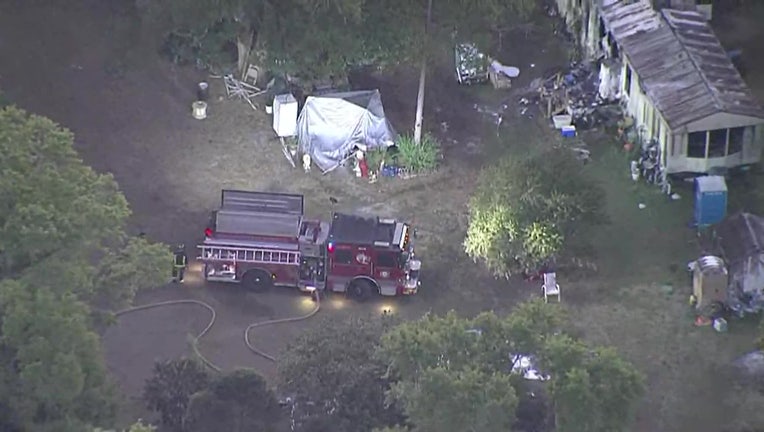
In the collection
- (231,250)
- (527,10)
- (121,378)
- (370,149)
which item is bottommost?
(121,378)

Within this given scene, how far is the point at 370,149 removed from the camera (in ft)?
153

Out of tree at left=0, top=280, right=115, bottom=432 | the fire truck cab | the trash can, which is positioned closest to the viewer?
tree at left=0, top=280, right=115, bottom=432

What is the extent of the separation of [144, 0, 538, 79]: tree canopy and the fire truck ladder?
7222 millimetres

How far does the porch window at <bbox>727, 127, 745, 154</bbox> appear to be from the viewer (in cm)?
4494

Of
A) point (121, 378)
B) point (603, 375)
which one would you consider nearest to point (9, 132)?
point (121, 378)

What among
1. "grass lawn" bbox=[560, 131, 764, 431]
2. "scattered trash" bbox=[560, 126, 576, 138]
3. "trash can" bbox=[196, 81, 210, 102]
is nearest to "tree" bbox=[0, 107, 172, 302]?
"grass lawn" bbox=[560, 131, 764, 431]

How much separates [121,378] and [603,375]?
11.0 meters

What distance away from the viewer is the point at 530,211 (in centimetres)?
4125

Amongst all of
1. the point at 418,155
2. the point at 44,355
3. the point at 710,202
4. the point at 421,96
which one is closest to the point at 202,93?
the point at 421,96

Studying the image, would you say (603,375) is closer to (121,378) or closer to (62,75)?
(121,378)

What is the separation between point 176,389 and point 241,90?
14312mm

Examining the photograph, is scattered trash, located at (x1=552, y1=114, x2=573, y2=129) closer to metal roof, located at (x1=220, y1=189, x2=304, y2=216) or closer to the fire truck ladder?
metal roof, located at (x1=220, y1=189, x2=304, y2=216)

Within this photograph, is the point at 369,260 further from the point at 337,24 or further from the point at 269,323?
the point at 337,24

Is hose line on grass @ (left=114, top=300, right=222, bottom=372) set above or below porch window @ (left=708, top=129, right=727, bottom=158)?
below
